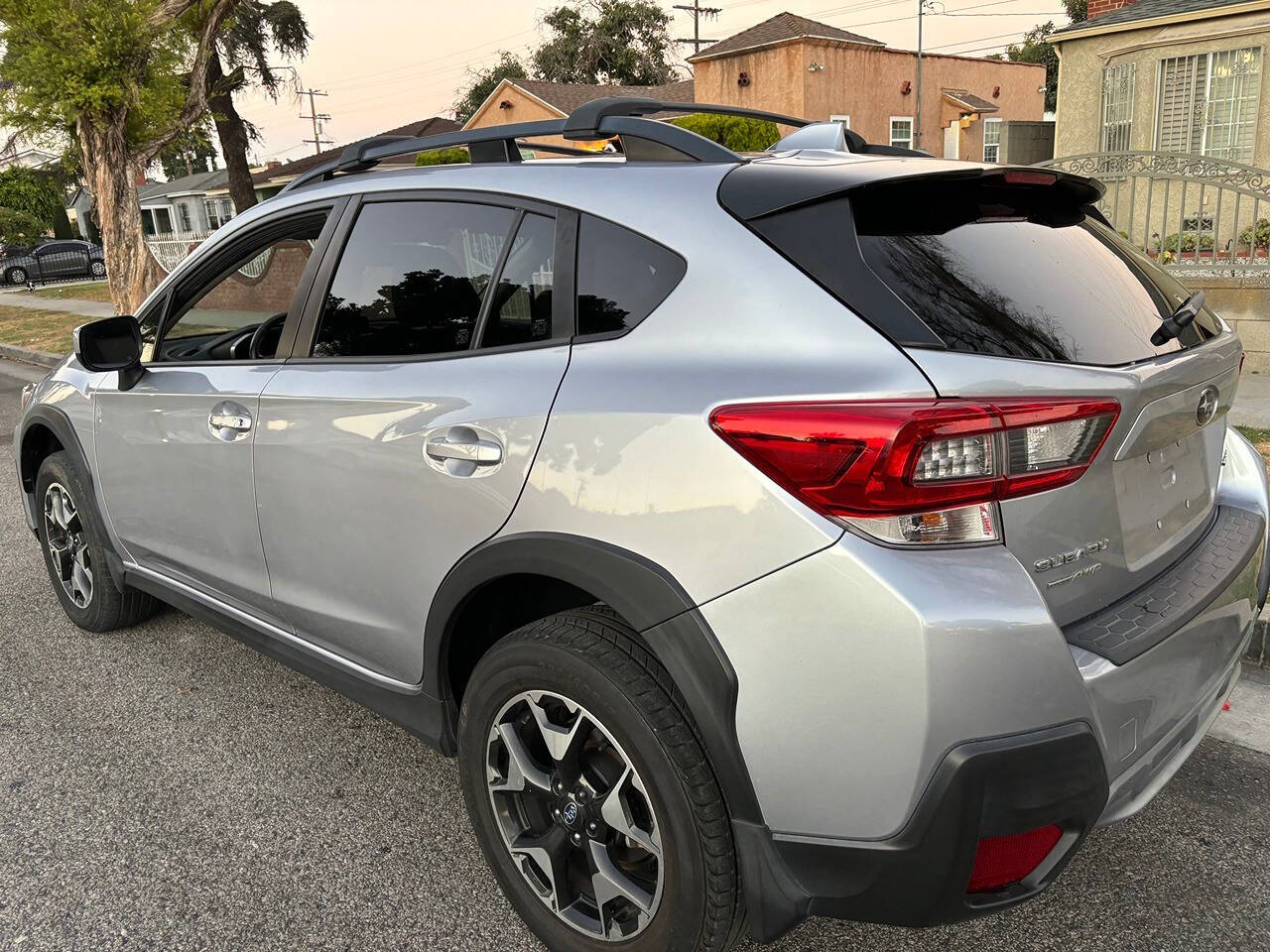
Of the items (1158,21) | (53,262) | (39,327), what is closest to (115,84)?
(39,327)

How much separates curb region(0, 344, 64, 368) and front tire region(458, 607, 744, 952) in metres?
13.4

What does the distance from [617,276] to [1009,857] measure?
133 cm

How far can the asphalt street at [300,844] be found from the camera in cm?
236

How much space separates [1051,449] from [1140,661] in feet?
1.44

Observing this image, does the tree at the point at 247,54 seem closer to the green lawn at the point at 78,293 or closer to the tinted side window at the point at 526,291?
the green lawn at the point at 78,293

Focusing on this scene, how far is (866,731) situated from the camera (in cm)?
166

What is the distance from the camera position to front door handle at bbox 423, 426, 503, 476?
7.09 ft

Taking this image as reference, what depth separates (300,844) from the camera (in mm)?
2748

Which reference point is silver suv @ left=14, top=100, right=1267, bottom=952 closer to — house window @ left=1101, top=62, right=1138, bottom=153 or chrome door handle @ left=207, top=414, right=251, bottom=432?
chrome door handle @ left=207, top=414, right=251, bottom=432

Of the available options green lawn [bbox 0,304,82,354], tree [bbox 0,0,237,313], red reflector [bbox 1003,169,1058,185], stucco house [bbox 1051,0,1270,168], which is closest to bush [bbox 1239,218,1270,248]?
stucco house [bbox 1051,0,1270,168]

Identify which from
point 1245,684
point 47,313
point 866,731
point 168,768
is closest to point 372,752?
point 168,768

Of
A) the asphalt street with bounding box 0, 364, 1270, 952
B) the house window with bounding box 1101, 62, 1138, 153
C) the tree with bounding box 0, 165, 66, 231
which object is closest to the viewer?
the asphalt street with bounding box 0, 364, 1270, 952

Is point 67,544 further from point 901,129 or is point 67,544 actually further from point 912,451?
point 901,129

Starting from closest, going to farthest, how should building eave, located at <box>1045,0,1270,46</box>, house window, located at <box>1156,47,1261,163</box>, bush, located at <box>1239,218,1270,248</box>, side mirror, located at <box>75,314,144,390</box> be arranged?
side mirror, located at <box>75,314,144,390</box> → bush, located at <box>1239,218,1270,248</box> → building eave, located at <box>1045,0,1270,46</box> → house window, located at <box>1156,47,1261,163</box>
